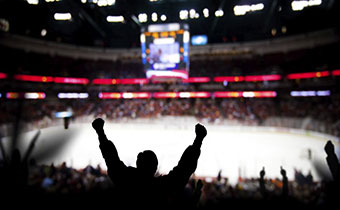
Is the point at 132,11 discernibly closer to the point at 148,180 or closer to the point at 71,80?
the point at 148,180

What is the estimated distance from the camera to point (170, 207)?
110 cm

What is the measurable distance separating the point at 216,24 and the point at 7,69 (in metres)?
19.1

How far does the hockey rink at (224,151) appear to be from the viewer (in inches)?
313

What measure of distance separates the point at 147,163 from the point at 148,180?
0.31ft

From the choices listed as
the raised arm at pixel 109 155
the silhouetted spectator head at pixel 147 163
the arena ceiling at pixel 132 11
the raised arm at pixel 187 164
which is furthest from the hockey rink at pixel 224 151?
the raised arm at pixel 109 155

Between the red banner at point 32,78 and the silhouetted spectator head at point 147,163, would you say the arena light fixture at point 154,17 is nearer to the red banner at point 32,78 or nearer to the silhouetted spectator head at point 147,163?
the silhouetted spectator head at point 147,163

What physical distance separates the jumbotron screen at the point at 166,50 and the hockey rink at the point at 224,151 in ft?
15.1

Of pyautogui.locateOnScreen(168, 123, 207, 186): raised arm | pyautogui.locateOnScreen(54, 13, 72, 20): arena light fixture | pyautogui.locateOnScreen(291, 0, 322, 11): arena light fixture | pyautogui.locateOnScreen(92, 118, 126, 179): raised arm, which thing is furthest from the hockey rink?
pyautogui.locateOnScreen(92, 118, 126, 179): raised arm

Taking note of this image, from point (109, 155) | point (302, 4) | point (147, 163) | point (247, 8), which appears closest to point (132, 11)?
point (247, 8)

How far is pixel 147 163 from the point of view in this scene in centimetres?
117

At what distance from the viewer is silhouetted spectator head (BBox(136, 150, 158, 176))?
1153 mm

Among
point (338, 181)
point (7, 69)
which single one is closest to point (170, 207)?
point (338, 181)

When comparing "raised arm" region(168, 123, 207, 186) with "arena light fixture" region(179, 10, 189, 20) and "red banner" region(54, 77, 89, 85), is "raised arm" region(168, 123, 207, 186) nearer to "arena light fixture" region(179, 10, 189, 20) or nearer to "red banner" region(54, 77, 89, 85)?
"arena light fixture" region(179, 10, 189, 20)

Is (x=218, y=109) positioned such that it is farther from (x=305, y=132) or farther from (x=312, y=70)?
(x=312, y=70)
